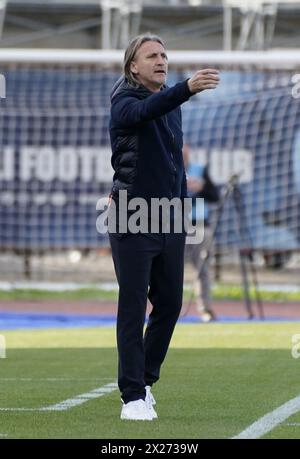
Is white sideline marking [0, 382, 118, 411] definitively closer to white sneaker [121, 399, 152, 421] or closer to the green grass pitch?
the green grass pitch

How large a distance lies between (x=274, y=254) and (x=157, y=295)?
14.9 meters

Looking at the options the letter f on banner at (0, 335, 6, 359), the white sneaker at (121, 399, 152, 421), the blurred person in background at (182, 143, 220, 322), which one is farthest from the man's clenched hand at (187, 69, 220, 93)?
the blurred person in background at (182, 143, 220, 322)

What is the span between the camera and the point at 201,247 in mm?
17203

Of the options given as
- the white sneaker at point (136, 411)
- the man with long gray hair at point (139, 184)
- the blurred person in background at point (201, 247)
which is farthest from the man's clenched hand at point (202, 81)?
the blurred person in background at point (201, 247)

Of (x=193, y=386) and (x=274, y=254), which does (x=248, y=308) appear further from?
(x=193, y=386)

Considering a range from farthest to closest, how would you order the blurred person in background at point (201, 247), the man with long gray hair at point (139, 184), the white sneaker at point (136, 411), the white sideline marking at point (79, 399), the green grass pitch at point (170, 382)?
the blurred person in background at point (201, 247), the white sideline marking at point (79, 399), the man with long gray hair at point (139, 184), the white sneaker at point (136, 411), the green grass pitch at point (170, 382)

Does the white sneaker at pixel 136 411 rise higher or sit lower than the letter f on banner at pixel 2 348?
higher

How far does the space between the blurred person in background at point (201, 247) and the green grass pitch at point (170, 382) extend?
1.79 metres

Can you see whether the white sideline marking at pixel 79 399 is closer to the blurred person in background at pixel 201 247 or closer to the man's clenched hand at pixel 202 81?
the man's clenched hand at pixel 202 81

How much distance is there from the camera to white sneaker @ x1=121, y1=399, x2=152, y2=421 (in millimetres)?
7176

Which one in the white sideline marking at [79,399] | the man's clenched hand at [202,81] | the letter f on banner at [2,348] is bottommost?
the letter f on banner at [2,348]

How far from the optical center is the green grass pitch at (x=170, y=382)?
269 inches
